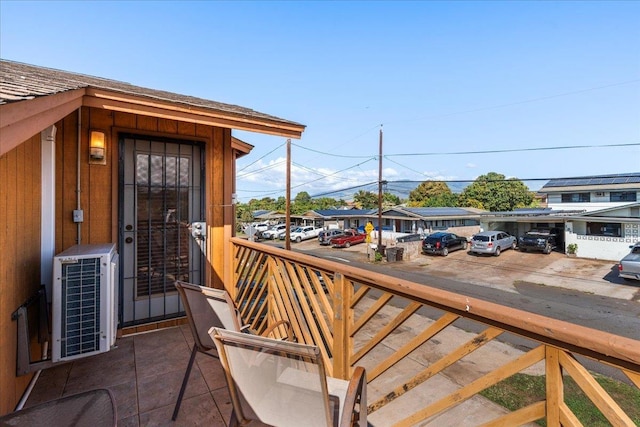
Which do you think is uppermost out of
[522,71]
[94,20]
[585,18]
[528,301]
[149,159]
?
[522,71]

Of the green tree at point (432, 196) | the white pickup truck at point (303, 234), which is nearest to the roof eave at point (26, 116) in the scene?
the white pickup truck at point (303, 234)

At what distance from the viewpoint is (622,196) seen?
70.3 feet

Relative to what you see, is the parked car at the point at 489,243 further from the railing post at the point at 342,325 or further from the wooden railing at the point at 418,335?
the railing post at the point at 342,325

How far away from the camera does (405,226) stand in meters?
24.3

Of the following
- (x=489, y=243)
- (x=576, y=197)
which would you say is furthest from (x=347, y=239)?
(x=576, y=197)

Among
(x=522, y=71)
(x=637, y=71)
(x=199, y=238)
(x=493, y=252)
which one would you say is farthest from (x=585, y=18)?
(x=199, y=238)

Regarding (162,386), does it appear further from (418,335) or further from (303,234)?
(303,234)

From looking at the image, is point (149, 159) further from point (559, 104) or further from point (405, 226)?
point (559, 104)

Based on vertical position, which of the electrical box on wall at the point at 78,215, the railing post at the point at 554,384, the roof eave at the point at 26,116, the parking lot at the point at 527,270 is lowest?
the parking lot at the point at 527,270

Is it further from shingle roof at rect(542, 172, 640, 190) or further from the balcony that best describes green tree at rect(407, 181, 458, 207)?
the balcony

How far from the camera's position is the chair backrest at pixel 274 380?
1078 mm

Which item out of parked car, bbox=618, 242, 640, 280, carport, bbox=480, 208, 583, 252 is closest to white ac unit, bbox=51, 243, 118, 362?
parked car, bbox=618, 242, 640, 280

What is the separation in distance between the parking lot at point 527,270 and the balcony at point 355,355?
9.38m

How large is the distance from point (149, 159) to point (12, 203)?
150 centimetres
